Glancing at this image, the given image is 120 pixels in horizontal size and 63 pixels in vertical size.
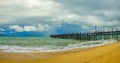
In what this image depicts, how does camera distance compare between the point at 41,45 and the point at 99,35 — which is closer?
the point at 41,45

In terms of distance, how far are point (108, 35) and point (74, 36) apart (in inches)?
229

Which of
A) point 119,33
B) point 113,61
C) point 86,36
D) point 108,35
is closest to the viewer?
point 113,61

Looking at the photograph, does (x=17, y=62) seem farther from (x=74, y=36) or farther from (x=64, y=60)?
(x=74, y=36)

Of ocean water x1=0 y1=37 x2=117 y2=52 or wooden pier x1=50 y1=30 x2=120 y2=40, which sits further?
wooden pier x1=50 y1=30 x2=120 y2=40

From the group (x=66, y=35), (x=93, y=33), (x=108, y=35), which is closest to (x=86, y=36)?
(x=93, y=33)

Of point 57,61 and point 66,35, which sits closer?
point 57,61

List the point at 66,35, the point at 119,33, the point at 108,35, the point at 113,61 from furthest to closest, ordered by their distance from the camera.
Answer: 1. the point at 66,35
2. the point at 108,35
3. the point at 119,33
4. the point at 113,61

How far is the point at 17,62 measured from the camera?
14.9 feet

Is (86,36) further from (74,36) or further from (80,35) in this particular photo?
(74,36)

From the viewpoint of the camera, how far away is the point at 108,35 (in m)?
19.8

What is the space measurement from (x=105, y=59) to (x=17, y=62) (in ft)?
5.59

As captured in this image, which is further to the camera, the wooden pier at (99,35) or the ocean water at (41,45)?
the wooden pier at (99,35)

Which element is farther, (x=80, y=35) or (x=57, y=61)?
(x=80, y=35)

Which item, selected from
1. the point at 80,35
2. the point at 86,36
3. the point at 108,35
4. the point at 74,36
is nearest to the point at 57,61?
the point at 108,35
